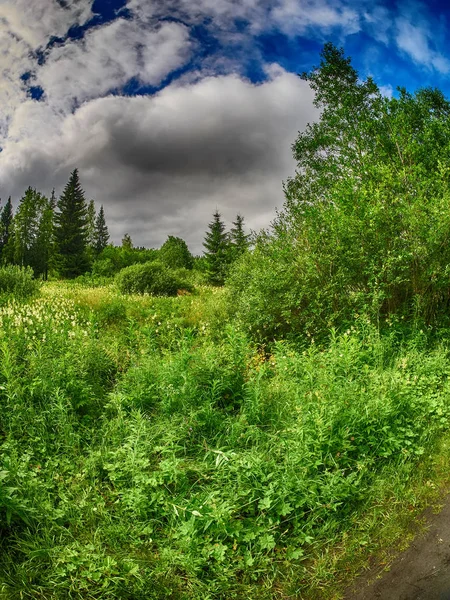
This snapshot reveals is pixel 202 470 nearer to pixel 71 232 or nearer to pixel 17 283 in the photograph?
pixel 17 283

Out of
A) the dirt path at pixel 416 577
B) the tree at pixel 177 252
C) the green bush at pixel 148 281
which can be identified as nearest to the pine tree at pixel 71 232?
Result: the tree at pixel 177 252

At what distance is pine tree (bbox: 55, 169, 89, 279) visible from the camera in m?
45.1

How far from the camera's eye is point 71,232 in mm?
47344

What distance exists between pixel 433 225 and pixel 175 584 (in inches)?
267

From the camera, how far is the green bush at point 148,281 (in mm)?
16469

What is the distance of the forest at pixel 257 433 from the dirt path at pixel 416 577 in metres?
0.13

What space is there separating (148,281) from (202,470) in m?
13.8

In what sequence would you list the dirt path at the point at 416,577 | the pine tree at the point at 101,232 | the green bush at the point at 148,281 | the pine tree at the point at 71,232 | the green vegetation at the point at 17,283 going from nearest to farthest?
1. the dirt path at the point at 416,577
2. the green vegetation at the point at 17,283
3. the green bush at the point at 148,281
4. the pine tree at the point at 71,232
5. the pine tree at the point at 101,232

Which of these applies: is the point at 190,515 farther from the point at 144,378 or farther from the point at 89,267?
the point at 89,267

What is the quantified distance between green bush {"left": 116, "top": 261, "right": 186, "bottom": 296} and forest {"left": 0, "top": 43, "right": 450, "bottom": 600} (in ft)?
25.8

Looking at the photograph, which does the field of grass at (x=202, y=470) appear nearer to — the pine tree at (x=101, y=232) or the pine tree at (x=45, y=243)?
the pine tree at (x=45, y=243)

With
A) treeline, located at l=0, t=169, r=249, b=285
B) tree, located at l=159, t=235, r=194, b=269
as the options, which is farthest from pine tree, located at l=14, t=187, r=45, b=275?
tree, located at l=159, t=235, r=194, b=269

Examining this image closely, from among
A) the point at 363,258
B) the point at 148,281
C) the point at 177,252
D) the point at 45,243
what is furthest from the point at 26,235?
the point at 363,258

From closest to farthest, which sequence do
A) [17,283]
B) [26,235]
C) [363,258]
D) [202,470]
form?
[202,470] < [363,258] < [17,283] < [26,235]
